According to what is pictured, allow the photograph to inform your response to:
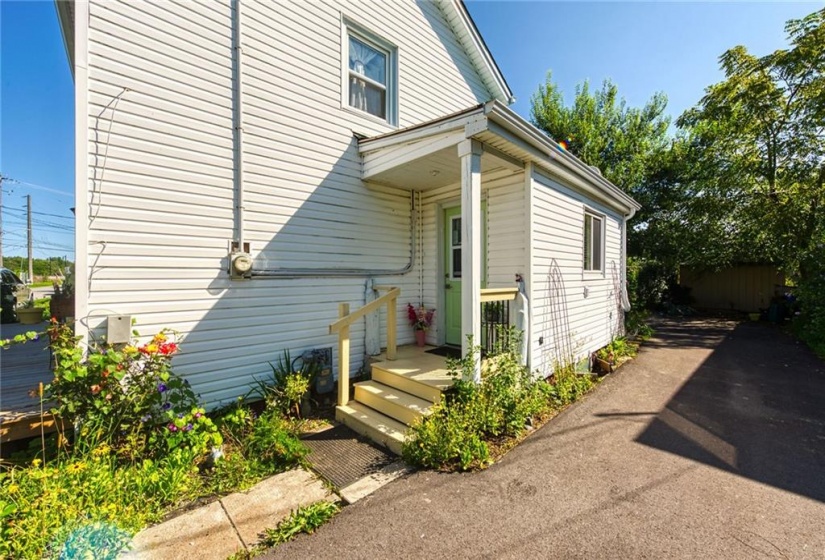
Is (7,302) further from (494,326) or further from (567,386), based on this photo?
(567,386)

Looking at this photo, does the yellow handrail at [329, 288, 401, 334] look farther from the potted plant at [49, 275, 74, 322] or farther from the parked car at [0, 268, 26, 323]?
the parked car at [0, 268, 26, 323]

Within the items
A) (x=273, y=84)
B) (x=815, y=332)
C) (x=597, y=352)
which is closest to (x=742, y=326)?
(x=815, y=332)

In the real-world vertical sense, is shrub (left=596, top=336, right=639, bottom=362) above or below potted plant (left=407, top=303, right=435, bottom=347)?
below

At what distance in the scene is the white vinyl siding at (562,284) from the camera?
4.91 m

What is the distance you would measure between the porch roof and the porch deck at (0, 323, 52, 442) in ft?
13.7

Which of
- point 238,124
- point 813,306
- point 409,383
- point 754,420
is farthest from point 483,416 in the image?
point 813,306

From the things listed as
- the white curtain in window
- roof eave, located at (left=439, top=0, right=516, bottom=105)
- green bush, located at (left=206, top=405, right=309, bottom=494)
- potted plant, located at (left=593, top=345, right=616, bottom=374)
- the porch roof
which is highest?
roof eave, located at (left=439, top=0, right=516, bottom=105)

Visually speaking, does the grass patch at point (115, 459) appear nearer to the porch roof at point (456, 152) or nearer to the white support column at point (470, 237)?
the white support column at point (470, 237)

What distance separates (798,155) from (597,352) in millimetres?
10927

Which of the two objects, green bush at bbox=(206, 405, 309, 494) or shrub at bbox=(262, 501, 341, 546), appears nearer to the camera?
shrub at bbox=(262, 501, 341, 546)

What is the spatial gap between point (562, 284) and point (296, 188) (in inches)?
171

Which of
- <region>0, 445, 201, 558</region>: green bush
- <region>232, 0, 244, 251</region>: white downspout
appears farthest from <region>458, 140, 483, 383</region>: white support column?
<region>0, 445, 201, 558</region>: green bush

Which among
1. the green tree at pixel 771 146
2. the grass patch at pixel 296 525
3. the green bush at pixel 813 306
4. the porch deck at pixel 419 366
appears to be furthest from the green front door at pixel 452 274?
the green tree at pixel 771 146

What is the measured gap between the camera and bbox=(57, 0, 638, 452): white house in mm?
3412
